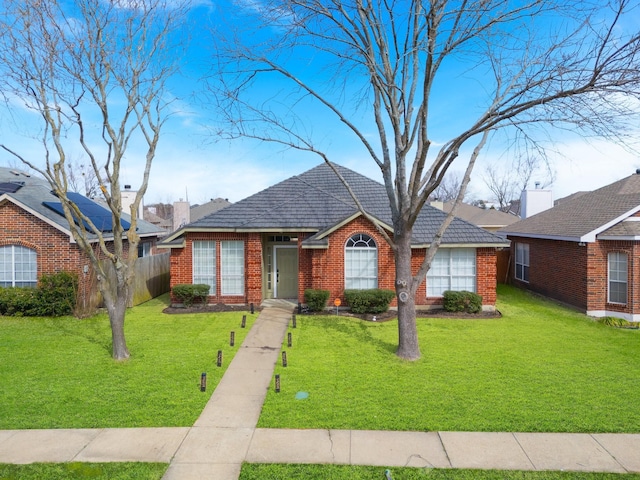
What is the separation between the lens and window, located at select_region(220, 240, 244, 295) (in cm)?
1559

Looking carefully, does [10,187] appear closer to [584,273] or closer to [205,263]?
[205,263]

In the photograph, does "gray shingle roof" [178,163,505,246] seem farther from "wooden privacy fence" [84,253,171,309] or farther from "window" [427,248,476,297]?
"wooden privacy fence" [84,253,171,309]

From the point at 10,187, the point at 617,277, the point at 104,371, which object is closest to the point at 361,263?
the point at 617,277

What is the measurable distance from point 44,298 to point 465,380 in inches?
529

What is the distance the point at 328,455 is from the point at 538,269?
1615 centimetres

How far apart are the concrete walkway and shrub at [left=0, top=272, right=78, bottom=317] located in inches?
345

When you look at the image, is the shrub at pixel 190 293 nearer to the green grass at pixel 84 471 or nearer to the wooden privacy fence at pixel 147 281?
the wooden privacy fence at pixel 147 281

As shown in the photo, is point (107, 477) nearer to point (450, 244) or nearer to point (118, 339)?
point (118, 339)

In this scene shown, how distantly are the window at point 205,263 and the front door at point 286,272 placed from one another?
2459 mm

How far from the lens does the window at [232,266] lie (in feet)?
51.2

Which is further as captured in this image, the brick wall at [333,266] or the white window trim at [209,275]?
the white window trim at [209,275]

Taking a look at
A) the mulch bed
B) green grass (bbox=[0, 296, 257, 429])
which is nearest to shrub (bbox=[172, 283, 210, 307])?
the mulch bed

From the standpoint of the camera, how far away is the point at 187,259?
50.6ft

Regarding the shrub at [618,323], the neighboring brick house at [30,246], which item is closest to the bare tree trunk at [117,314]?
the neighboring brick house at [30,246]
